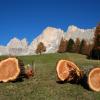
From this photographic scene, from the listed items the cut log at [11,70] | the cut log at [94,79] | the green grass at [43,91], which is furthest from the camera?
the cut log at [11,70]

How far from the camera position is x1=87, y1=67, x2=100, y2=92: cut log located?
2197 cm

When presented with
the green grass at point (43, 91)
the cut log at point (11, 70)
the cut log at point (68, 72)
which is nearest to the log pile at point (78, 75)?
the cut log at point (68, 72)

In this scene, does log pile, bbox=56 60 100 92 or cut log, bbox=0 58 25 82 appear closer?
log pile, bbox=56 60 100 92

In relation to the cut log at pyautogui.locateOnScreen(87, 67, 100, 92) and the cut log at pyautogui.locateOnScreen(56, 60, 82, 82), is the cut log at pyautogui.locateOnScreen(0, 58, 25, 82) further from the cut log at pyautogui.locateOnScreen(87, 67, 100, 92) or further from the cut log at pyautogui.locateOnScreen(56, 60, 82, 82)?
the cut log at pyautogui.locateOnScreen(87, 67, 100, 92)

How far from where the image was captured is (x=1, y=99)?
19.0 m

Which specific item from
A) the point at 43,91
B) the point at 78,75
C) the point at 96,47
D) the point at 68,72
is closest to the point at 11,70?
the point at 43,91

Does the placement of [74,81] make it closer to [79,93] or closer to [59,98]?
[79,93]

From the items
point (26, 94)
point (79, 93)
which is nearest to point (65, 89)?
point (79, 93)

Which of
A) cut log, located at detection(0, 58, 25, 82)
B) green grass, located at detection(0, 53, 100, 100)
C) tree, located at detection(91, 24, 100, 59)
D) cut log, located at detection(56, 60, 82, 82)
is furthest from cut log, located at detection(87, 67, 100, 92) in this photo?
tree, located at detection(91, 24, 100, 59)

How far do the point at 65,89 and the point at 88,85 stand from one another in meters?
1.58

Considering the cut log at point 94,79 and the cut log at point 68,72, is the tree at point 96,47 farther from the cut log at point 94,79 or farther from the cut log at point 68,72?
the cut log at point 94,79

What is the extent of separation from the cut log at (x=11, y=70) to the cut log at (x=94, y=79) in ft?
16.4

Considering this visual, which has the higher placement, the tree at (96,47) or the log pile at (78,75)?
the tree at (96,47)

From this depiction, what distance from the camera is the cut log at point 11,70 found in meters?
23.8
